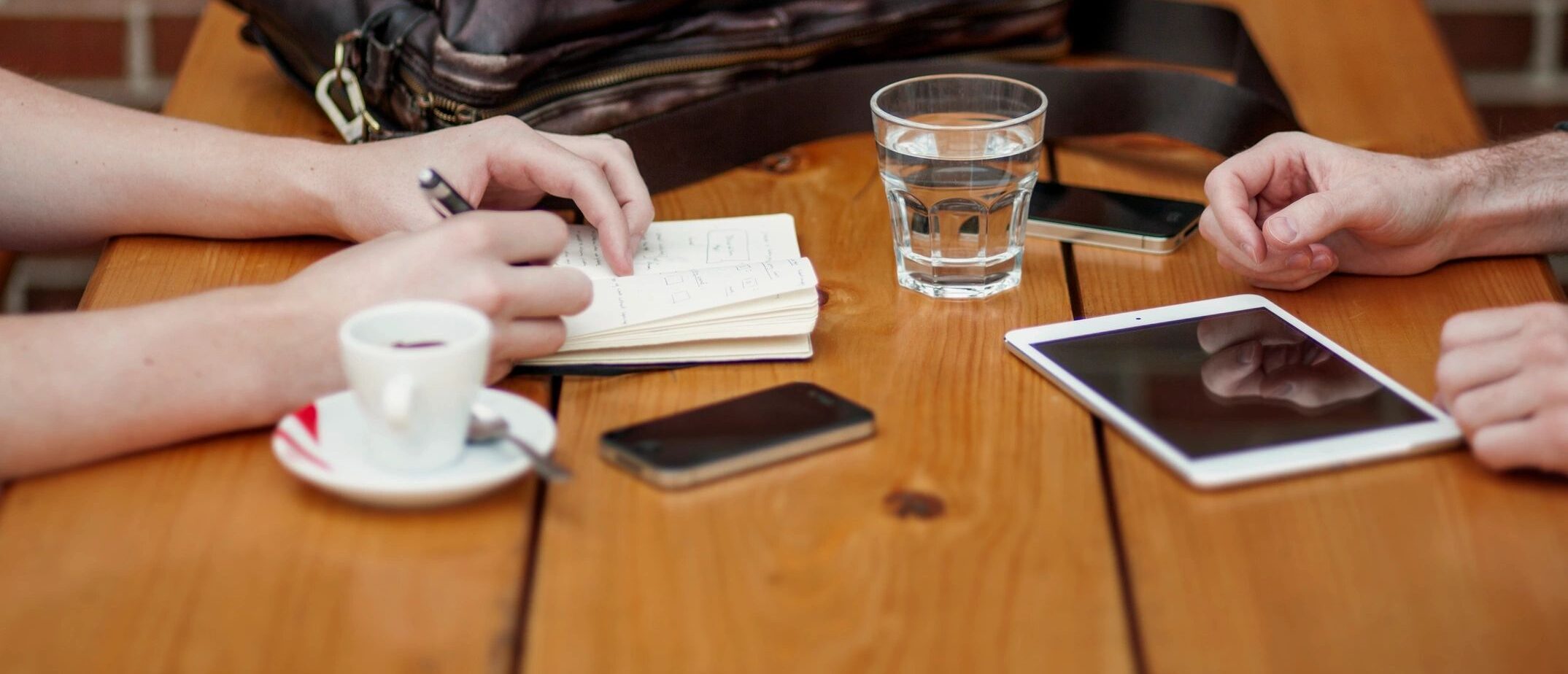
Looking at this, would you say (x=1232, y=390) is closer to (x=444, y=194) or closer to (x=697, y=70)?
(x=444, y=194)

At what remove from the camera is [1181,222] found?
1225 millimetres

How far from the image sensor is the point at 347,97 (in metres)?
1.36

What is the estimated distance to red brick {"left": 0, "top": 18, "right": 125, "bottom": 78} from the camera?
2625mm

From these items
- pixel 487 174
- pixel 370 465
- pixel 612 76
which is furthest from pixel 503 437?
pixel 612 76

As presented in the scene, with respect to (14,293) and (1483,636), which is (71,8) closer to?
(14,293)

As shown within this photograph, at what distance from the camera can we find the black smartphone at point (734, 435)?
85cm

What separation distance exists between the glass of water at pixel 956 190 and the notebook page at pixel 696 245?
3.9 inches

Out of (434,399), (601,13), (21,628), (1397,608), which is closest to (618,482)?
(434,399)

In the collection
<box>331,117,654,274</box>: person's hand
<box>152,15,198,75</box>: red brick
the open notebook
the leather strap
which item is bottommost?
<box>152,15,198,75</box>: red brick

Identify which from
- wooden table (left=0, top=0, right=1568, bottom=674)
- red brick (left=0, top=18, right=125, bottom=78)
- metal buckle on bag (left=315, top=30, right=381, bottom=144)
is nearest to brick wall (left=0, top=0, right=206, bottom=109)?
red brick (left=0, top=18, right=125, bottom=78)

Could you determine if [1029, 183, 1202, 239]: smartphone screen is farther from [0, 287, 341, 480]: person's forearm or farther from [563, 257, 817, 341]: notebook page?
[0, 287, 341, 480]: person's forearm

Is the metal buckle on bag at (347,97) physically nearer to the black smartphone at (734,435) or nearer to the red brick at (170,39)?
the black smartphone at (734,435)

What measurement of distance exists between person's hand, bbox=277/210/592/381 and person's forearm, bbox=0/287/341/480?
0.04 feet

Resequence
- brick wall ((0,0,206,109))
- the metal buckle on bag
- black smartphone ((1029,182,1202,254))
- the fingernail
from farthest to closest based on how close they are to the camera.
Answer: brick wall ((0,0,206,109)), the metal buckle on bag, black smartphone ((1029,182,1202,254)), the fingernail
